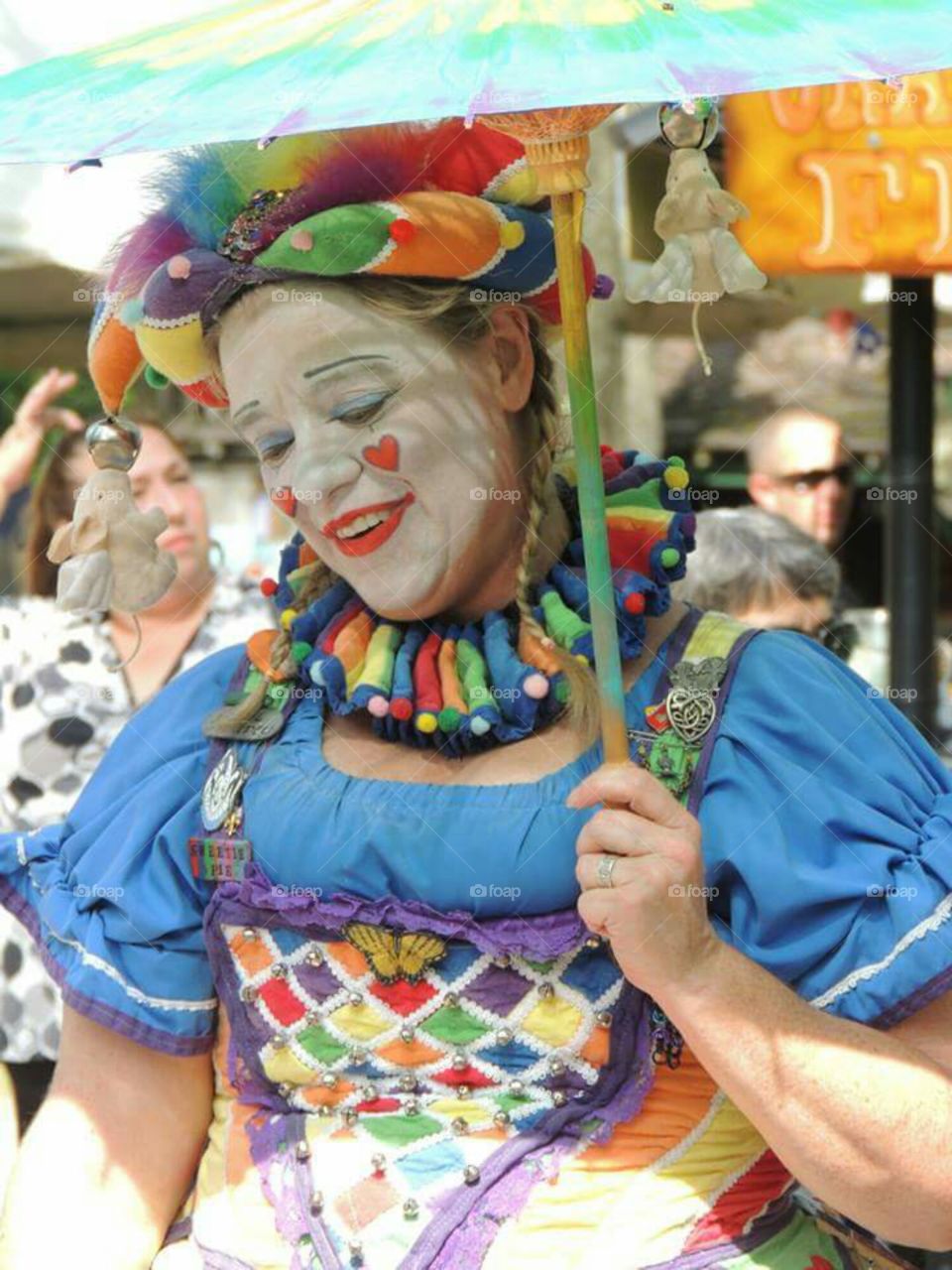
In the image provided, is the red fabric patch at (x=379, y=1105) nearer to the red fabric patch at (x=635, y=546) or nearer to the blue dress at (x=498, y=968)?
the blue dress at (x=498, y=968)

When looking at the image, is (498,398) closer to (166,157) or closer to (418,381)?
(418,381)

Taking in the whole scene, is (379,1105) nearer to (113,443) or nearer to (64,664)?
(113,443)

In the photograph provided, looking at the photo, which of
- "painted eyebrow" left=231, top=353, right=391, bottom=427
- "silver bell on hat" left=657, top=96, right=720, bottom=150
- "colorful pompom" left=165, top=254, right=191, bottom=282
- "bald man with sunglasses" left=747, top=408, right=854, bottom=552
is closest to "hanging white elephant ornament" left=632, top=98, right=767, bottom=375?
"silver bell on hat" left=657, top=96, right=720, bottom=150

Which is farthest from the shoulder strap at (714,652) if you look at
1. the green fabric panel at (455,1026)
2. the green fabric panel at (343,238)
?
the green fabric panel at (343,238)

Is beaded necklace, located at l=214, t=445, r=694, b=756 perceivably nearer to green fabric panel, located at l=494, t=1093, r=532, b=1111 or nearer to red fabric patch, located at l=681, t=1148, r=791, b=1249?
green fabric panel, located at l=494, t=1093, r=532, b=1111

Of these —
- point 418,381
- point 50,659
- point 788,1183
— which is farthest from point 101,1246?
point 50,659

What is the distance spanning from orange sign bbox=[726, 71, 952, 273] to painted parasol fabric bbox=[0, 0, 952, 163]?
2.53m

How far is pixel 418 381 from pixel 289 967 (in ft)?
2.15

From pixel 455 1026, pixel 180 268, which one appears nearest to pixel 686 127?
pixel 180 268

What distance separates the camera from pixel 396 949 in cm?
188

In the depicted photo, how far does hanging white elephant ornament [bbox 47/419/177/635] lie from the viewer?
2080mm

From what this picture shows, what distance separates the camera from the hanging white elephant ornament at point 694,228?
1.77 meters

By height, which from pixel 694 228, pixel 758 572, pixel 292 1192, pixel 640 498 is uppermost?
pixel 694 228

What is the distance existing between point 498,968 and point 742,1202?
36 cm
